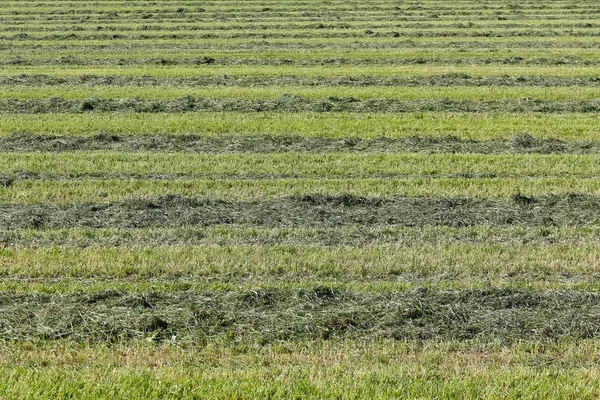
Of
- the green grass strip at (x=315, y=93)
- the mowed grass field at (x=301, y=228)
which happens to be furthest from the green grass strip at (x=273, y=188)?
the green grass strip at (x=315, y=93)

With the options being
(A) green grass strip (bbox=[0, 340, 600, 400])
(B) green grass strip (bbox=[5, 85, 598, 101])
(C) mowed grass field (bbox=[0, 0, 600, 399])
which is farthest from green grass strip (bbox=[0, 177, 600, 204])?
(B) green grass strip (bbox=[5, 85, 598, 101])

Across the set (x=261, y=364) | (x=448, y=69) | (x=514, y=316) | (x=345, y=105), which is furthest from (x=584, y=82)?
(x=261, y=364)

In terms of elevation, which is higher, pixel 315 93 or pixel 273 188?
pixel 273 188

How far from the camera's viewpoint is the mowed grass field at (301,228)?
28.9ft

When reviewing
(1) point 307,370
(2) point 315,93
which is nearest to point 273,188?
(1) point 307,370

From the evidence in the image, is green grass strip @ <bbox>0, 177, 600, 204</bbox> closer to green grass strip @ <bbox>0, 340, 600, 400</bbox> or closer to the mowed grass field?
the mowed grass field

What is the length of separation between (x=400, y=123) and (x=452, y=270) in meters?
9.82

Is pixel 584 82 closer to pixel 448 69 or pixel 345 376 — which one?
pixel 448 69

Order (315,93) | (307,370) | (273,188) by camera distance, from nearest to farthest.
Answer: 1. (307,370)
2. (273,188)
3. (315,93)

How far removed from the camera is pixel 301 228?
13.6 metres

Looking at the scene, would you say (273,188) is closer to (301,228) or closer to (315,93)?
(301,228)

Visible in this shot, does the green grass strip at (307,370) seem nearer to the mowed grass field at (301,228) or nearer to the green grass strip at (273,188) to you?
the mowed grass field at (301,228)

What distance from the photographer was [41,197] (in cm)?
1539

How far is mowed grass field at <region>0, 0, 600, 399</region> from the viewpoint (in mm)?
8805
